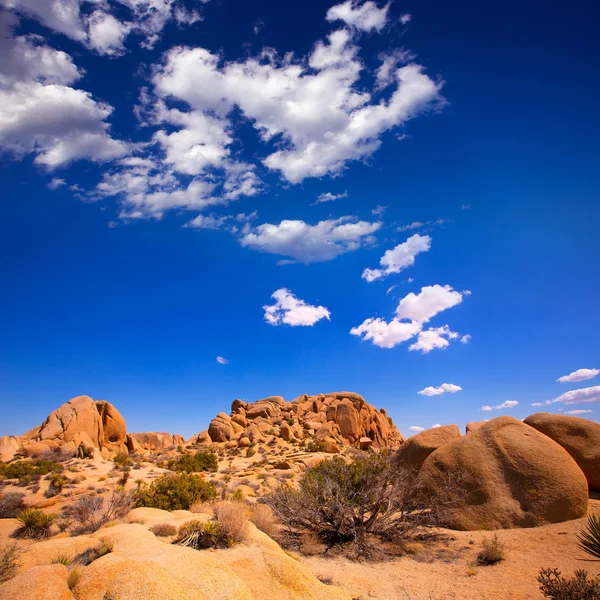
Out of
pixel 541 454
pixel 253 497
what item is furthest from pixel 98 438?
pixel 541 454

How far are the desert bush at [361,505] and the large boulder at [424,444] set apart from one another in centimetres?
195

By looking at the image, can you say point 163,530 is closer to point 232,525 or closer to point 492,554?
point 232,525

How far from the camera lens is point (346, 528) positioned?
11.0 m

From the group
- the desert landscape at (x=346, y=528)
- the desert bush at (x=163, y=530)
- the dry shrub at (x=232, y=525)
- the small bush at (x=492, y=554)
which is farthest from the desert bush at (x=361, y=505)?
the desert bush at (x=163, y=530)

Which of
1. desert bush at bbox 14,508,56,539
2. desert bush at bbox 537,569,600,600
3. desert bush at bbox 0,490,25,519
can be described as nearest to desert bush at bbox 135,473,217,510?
desert bush at bbox 14,508,56,539

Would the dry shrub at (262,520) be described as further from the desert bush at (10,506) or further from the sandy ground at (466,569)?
the desert bush at (10,506)

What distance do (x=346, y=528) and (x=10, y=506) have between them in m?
12.1

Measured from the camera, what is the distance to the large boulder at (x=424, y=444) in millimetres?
14211

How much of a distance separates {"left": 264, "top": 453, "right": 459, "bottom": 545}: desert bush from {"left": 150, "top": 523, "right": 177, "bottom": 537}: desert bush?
486 centimetres

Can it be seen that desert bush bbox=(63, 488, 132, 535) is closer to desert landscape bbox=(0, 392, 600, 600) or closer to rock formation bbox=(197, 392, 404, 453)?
desert landscape bbox=(0, 392, 600, 600)

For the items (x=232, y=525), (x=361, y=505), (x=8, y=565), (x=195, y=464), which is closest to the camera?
(x=8, y=565)

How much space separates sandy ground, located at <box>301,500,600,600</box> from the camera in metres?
7.72

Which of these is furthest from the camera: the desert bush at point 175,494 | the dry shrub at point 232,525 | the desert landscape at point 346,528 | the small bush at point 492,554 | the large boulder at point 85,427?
the large boulder at point 85,427

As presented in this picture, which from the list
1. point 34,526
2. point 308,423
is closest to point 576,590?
point 34,526
